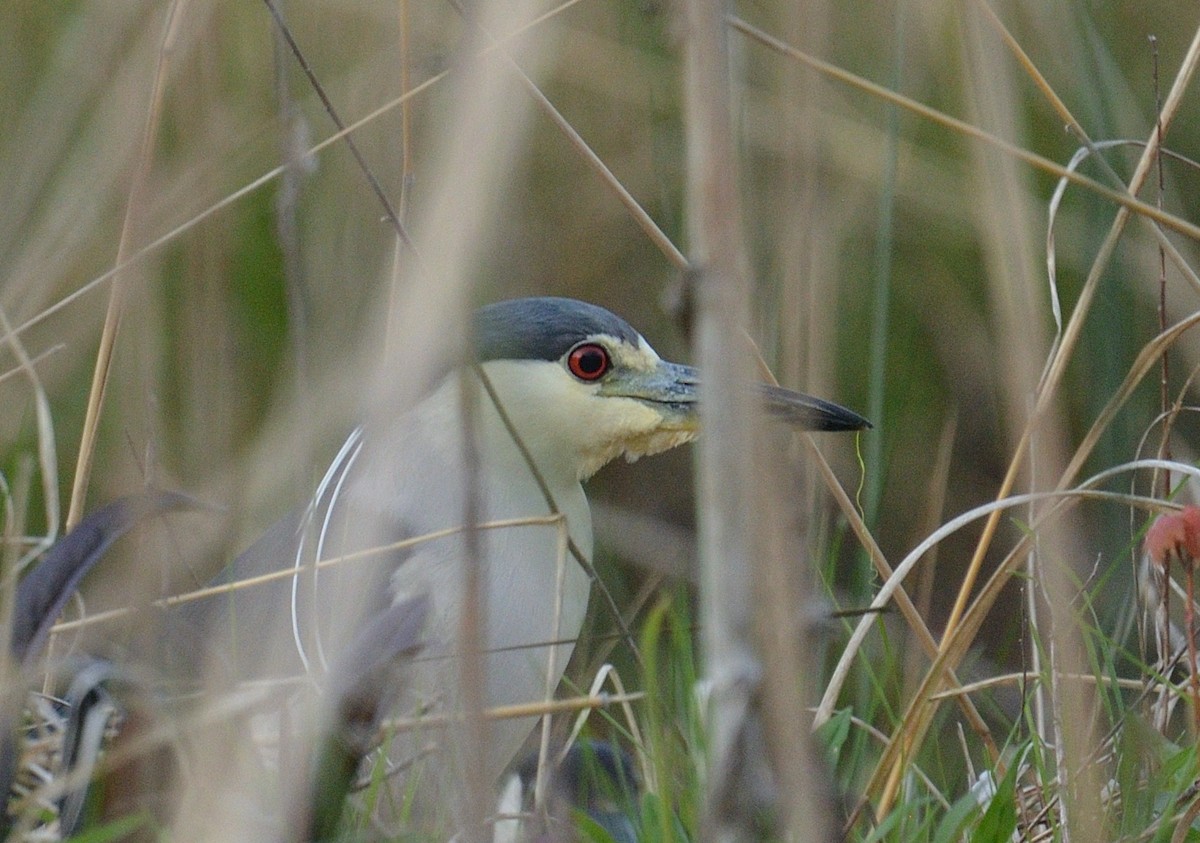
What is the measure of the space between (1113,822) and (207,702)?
2.32 feet

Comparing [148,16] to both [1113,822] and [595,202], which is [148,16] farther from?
[1113,822]

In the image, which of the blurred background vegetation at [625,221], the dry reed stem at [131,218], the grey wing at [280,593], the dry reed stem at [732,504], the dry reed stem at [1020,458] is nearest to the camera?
the dry reed stem at [732,504]

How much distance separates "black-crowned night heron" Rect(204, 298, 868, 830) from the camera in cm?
168

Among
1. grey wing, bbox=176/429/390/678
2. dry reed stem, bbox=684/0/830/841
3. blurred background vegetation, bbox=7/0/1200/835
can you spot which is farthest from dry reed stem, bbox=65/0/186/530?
dry reed stem, bbox=684/0/830/841

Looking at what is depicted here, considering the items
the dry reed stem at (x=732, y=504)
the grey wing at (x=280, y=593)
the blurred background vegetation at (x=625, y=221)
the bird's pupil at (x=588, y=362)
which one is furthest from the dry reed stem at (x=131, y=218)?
the bird's pupil at (x=588, y=362)

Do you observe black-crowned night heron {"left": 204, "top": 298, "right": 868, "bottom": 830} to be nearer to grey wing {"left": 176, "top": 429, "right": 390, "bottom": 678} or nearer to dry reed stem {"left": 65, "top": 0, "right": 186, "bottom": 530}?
grey wing {"left": 176, "top": 429, "right": 390, "bottom": 678}

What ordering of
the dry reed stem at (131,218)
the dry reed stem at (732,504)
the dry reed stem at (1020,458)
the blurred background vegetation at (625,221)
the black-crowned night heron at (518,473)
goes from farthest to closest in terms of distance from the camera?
the blurred background vegetation at (625,221)
the black-crowned night heron at (518,473)
the dry reed stem at (1020,458)
the dry reed stem at (131,218)
the dry reed stem at (732,504)

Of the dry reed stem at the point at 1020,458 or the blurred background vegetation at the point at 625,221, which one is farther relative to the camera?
the blurred background vegetation at the point at 625,221

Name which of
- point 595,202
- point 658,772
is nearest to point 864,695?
point 658,772

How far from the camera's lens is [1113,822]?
47.5 inches

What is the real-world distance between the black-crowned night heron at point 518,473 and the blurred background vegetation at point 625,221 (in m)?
0.10

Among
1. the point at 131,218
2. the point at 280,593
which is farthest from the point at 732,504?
the point at 280,593

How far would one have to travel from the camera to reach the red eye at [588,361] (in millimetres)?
2008

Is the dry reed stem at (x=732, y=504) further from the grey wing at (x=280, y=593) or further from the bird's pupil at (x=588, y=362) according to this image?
the bird's pupil at (x=588, y=362)
